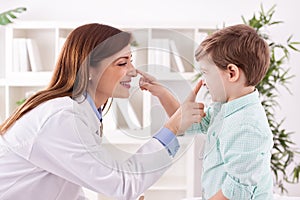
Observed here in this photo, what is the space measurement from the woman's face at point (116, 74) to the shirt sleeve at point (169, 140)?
0.42 feet

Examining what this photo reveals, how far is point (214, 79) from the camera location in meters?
1.39

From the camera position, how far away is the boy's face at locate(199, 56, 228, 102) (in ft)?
4.51

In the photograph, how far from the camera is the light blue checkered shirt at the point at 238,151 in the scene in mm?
1398

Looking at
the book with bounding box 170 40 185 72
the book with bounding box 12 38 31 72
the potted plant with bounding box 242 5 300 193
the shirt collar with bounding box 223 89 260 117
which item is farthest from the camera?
the book with bounding box 12 38 31 72

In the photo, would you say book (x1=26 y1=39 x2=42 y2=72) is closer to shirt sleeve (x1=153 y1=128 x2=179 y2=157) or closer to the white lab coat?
the white lab coat

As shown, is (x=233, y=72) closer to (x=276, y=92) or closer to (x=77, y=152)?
(x=77, y=152)

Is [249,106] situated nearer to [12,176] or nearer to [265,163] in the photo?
[265,163]


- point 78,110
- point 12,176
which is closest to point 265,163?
point 78,110

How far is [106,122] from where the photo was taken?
4.60ft

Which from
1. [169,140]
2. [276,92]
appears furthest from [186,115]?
[276,92]

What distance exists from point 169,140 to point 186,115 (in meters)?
0.07

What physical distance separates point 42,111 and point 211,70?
1.47ft

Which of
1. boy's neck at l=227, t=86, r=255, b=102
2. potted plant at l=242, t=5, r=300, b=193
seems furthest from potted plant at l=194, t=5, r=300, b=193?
boy's neck at l=227, t=86, r=255, b=102

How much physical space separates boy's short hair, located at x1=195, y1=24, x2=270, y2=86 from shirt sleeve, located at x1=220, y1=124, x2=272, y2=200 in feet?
0.54
